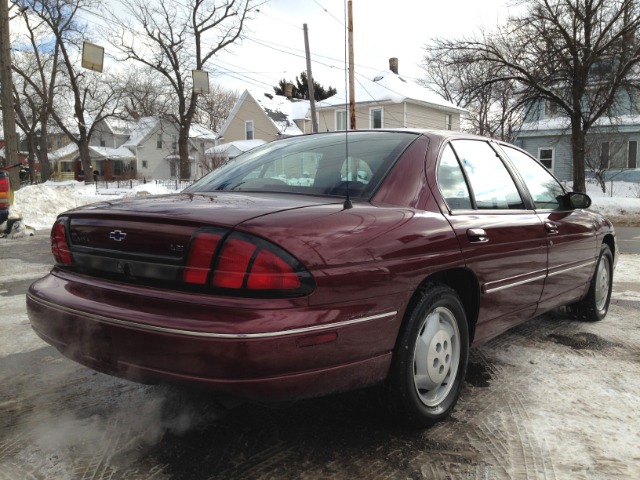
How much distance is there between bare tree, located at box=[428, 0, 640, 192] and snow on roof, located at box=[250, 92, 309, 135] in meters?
19.7

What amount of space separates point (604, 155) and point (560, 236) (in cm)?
2685

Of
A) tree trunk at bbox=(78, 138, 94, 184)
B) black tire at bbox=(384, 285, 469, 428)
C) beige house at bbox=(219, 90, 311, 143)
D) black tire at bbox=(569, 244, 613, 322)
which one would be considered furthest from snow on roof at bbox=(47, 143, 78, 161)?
black tire at bbox=(384, 285, 469, 428)

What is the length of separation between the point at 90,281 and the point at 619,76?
1945 cm

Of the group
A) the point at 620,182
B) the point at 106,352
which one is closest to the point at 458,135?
the point at 106,352

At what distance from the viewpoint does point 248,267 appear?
6.27 feet

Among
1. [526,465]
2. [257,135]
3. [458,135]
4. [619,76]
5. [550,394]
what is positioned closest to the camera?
[526,465]

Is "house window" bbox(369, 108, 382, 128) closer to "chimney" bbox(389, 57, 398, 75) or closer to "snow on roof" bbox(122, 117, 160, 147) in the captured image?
"chimney" bbox(389, 57, 398, 75)

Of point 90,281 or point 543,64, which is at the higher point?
point 543,64

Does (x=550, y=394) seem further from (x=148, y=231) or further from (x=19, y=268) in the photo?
(x=19, y=268)

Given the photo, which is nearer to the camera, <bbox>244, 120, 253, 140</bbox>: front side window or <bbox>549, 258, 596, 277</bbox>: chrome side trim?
<bbox>549, 258, 596, 277</bbox>: chrome side trim

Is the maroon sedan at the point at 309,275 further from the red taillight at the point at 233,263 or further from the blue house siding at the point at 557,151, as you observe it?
the blue house siding at the point at 557,151

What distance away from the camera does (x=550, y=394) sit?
2.99 meters

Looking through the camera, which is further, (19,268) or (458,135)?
(19,268)

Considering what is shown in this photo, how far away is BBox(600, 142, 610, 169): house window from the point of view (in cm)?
2662
